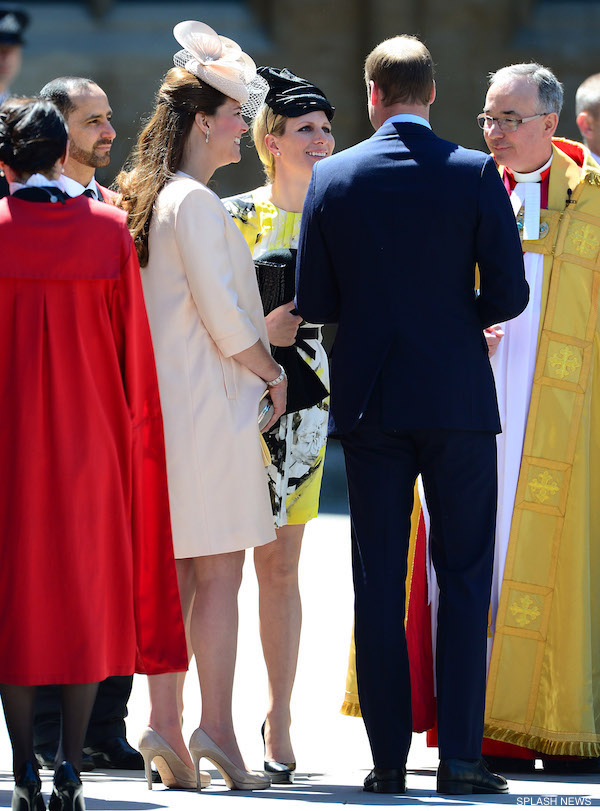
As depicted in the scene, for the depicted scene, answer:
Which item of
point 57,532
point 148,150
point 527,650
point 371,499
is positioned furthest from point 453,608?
point 148,150

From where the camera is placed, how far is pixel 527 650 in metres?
4.75

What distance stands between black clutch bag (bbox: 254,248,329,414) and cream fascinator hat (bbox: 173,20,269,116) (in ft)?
1.61

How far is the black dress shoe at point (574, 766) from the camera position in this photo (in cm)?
465

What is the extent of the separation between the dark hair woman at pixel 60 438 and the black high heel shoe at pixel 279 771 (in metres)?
0.82

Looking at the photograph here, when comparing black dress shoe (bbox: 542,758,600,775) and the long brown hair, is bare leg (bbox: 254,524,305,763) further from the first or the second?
the long brown hair

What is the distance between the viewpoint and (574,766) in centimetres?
466

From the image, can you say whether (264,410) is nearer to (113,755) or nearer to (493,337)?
(493,337)

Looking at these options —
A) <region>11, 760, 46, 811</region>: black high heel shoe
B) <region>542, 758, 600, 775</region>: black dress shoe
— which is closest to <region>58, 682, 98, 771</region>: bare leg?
<region>11, 760, 46, 811</region>: black high heel shoe

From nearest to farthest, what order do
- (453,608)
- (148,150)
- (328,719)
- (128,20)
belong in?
1. (453,608)
2. (148,150)
3. (328,719)
4. (128,20)

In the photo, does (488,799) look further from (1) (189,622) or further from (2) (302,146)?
(2) (302,146)

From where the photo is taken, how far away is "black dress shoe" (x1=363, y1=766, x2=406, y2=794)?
413 cm

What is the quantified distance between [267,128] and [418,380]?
122cm

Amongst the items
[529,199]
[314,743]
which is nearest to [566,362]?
[529,199]

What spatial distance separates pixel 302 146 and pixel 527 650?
5.44ft
